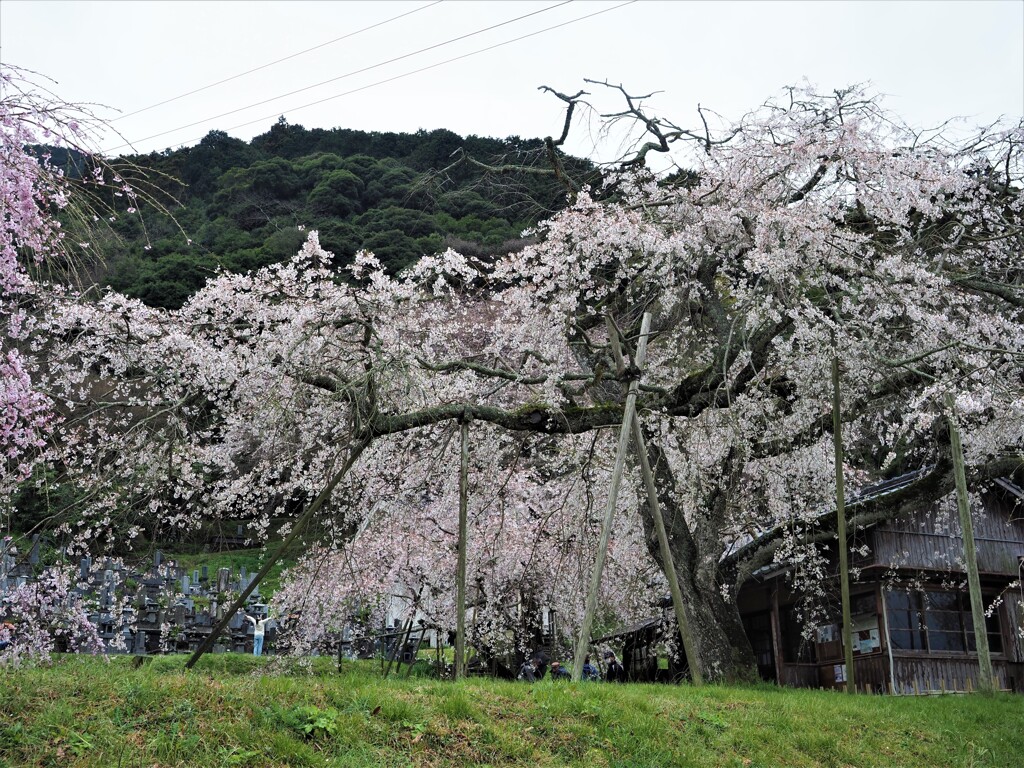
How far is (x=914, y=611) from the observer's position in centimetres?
1602

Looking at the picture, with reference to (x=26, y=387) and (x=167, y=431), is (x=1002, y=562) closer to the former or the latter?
(x=167, y=431)

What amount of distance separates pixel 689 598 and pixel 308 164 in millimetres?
41786

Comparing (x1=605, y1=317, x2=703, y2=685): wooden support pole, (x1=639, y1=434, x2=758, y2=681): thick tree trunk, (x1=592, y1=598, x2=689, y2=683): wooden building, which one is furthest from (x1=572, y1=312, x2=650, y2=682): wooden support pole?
(x1=592, y1=598, x2=689, y2=683): wooden building

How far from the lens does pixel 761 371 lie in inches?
464

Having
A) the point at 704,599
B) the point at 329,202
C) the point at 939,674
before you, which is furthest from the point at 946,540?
the point at 329,202

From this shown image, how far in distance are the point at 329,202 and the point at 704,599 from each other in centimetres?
3361

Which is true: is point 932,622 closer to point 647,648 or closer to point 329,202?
point 647,648

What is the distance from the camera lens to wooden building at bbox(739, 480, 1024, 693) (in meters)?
15.4

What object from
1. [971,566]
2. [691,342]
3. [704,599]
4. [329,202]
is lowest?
[704,599]

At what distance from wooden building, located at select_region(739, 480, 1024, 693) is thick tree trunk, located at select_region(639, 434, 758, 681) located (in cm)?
375

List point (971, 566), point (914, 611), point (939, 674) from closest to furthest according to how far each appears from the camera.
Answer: point (971, 566) → point (939, 674) → point (914, 611)

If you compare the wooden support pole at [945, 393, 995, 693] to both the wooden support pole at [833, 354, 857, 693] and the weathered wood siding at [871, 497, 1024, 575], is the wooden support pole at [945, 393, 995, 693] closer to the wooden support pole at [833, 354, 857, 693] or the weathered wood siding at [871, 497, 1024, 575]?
the wooden support pole at [833, 354, 857, 693]

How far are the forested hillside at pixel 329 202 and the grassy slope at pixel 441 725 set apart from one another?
105 inches

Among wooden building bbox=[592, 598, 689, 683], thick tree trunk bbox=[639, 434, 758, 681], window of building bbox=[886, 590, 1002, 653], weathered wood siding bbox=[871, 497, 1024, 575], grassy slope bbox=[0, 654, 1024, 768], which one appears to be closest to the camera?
grassy slope bbox=[0, 654, 1024, 768]
